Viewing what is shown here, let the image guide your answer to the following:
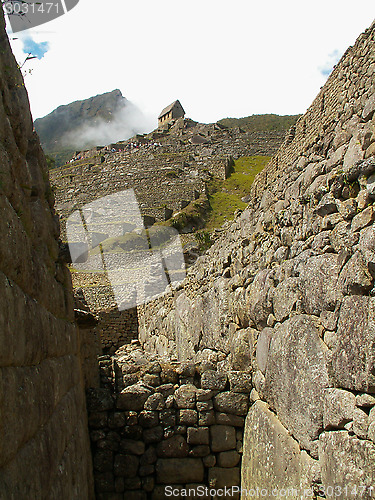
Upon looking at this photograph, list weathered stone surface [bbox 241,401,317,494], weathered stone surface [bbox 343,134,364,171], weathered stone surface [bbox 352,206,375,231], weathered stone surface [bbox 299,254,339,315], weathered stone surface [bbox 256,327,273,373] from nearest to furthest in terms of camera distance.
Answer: weathered stone surface [bbox 352,206,375,231] → weathered stone surface [bbox 299,254,339,315] → weathered stone surface [bbox 241,401,317,494] → weathered stone surface [bbox 343,134,364,171] → weathered stone surface [bbox 256,327,273,373]

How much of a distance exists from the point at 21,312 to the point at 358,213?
8.27ft

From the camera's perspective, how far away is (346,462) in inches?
105

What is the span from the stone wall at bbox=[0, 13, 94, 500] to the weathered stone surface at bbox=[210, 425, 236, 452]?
1700mm

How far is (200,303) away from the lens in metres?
7.32

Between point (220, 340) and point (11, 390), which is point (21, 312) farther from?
point (220, 340)

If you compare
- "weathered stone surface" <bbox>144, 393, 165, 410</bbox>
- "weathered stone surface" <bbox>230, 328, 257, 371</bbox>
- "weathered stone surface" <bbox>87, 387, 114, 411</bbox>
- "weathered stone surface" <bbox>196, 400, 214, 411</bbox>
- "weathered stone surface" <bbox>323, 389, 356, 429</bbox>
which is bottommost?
"weathered stone surface" <bbox>196, 400, 214, 411</bbox>

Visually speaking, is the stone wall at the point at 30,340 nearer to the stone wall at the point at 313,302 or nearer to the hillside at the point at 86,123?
the stone wall at the point at 313,302

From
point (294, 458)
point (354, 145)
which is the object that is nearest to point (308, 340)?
point (294, 458)

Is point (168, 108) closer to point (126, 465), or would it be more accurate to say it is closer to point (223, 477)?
point (126, 465)

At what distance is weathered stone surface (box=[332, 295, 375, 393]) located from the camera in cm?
258

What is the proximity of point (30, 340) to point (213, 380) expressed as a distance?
11.4 feet

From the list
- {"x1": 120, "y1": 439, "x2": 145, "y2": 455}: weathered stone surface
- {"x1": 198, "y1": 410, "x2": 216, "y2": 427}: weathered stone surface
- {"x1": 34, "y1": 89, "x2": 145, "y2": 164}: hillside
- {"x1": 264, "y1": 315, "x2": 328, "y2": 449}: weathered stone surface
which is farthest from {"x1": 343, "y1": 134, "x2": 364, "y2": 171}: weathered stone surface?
{"x1": 34, "y1": 89, "x2": 145, "y2": 164}: hillside

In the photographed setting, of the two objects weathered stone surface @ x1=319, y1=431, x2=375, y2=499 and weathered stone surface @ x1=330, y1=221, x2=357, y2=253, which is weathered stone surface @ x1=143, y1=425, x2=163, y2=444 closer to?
weathered stone surface @ x1=319, y1=431, x2=375, y2=499

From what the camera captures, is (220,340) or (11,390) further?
(220,340)
